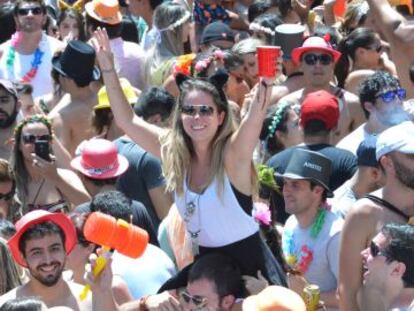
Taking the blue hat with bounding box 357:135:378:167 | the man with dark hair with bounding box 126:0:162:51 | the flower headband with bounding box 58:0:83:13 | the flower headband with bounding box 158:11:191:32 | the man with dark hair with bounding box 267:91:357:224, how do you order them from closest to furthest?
the blue hat with bounding box 357:135:378:167
the man with dark hair with bounding box 267:91:357:224
the flower headband with bounding box 158:11:191:32
the man with dark hair with bounding box 126:0:162:51
the flower headband with bounding box 58:0:83:13

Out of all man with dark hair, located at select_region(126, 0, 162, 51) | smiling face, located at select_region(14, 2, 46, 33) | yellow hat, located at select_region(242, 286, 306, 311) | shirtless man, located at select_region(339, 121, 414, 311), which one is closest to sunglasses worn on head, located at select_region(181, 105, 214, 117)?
shirtless man, located at select_region(339, 121, 414, 311)

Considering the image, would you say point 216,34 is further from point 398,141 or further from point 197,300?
point 197,300

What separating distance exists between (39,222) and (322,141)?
2.12m

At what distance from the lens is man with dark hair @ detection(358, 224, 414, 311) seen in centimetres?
453

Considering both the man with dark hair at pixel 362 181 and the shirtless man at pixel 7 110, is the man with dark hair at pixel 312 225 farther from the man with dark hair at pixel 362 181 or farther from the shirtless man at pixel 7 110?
the shirtless man at pixel 7 110

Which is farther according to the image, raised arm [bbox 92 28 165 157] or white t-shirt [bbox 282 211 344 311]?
white t-shirt [bbox 282 211 344 311]

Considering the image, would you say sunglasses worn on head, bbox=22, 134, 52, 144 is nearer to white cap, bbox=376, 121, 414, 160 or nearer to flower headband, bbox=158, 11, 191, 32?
flower headband, bbox=158, 11, 191, 32

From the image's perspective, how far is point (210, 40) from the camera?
9.19m

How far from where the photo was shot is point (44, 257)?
17.4 feet

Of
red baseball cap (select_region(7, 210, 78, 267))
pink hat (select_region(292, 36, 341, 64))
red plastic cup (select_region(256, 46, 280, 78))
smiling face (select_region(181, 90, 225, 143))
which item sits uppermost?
red plastic cup (select_region(256, 46, 280, 78))

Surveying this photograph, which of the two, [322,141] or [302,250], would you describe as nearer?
[302,250]

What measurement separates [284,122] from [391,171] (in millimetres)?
2132

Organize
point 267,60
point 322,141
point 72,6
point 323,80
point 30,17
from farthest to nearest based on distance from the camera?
point 72,6
point 30,17
point 323,80
point 322,141
point 267,60

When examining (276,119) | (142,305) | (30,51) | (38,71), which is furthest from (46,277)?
(30,51)
